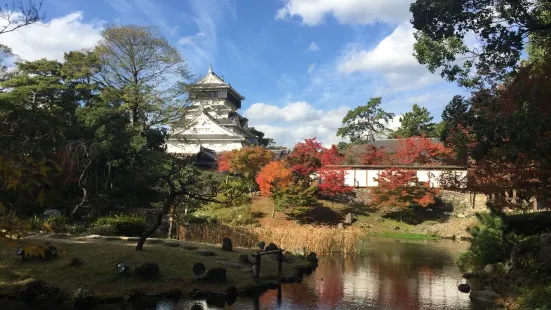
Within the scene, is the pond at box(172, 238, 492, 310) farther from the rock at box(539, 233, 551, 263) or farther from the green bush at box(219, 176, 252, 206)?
the green bush at box(219, 176, 252, 206)

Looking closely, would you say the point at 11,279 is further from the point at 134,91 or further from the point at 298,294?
the point at 134,91

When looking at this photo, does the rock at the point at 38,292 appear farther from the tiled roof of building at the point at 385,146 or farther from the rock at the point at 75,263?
the tiled roof of building at the point at 385,146

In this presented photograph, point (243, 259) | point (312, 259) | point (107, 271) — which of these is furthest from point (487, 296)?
point (107, 271)

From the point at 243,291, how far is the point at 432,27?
782 cm

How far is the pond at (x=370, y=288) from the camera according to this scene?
363 inches

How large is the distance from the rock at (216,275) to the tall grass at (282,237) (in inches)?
234

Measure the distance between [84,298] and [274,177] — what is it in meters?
21.0

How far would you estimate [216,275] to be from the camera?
400 inches

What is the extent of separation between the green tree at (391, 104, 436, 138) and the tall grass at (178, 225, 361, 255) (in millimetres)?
36365

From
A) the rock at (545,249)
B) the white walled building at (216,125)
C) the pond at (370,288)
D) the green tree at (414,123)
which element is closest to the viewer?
the pond at (370,288)

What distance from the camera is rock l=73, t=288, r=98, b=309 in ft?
28.2

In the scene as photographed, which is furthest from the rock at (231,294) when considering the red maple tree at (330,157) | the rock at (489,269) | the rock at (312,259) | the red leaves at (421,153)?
the red leaves at (421,153)

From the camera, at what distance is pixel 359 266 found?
1465 centimetres

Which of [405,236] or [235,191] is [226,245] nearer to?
[235,191]
